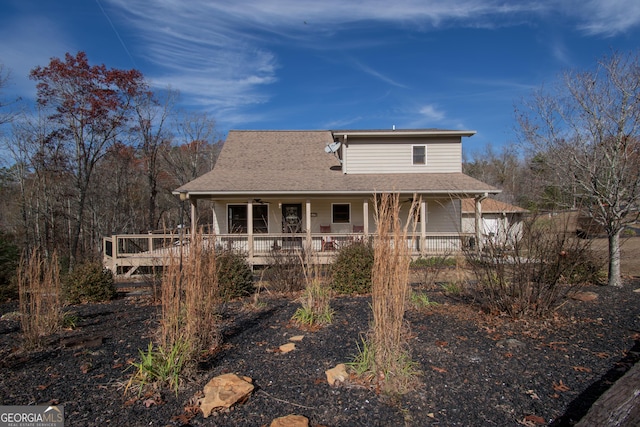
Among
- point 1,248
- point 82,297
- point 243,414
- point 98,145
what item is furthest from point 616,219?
point 98,145

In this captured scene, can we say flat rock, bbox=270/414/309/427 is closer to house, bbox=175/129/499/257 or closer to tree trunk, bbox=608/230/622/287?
tree trunk, bbox=608/230/622/287

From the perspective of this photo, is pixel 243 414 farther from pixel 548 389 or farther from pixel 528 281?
pixel 528 281

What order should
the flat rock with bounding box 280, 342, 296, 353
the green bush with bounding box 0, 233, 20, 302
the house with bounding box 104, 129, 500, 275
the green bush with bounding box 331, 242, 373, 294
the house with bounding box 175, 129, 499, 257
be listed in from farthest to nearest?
1. the house with bounding box 175, 129, 499, 257
2. the house with bounding box 104, 129, 500, 275
3. the green bush with bounding box 0, 233, 20, 302
4. the green bush with bounding box 331, 242, 373, 294
5. the flat rock with bounding box 280, 342, 296, 353

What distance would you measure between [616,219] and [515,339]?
5.22 metres

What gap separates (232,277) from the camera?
303 inches

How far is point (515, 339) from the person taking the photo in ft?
15.5

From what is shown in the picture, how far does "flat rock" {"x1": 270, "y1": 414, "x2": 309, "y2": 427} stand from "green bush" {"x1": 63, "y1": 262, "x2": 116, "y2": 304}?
6617 mm

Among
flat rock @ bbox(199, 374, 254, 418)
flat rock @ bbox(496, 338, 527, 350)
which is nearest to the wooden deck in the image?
flat rock @ bbox(496, 338, 527, 350)

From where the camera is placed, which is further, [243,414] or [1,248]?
[1,248]

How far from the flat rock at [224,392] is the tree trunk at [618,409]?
2.49 metres

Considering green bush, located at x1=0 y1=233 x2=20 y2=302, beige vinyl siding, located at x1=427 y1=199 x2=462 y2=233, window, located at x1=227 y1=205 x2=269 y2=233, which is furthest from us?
beige vinyl siding, located at x1=427 y1=199 x2=462 y2=233

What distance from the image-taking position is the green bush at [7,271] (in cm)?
845

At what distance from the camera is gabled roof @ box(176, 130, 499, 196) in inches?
563

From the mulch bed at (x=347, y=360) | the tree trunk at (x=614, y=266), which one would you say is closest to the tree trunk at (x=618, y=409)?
the mulch bed at (x=347, y=360)
